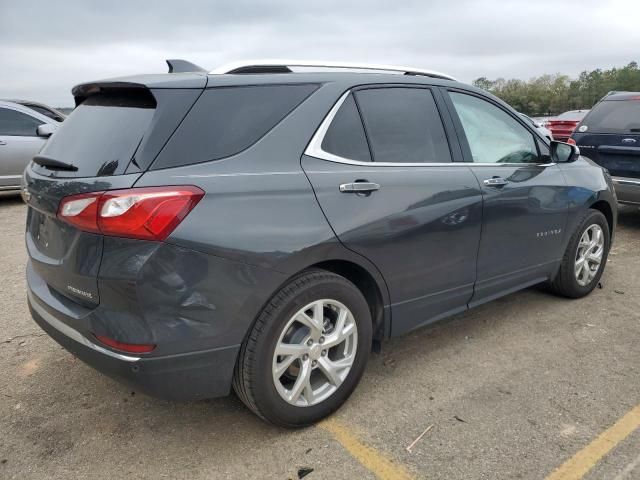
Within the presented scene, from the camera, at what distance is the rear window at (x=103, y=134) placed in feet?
7.70

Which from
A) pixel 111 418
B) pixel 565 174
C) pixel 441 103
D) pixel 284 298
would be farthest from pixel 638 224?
pixel 111 418

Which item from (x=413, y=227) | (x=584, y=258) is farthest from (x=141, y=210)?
(x=584, y=258)

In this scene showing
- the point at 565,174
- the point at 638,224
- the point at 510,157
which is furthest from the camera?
the point at 638,224

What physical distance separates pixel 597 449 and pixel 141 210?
2.31 metres

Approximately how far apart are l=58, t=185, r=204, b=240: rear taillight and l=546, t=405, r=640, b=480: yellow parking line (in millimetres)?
1933

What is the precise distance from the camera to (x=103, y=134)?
2529mm

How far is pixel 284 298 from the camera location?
248 centimetres

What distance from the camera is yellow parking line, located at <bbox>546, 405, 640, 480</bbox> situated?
2.41 meters

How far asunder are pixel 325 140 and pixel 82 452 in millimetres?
1868

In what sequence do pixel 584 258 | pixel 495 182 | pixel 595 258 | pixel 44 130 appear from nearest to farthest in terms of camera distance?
1. pixel 495 182
2. pixel 584 258
3. pixel 595 258
4. pixel 44 130

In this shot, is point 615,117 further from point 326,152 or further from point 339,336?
point 339,336

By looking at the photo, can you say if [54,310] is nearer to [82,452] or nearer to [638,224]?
[82,452]

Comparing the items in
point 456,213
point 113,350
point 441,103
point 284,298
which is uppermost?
point 441,103

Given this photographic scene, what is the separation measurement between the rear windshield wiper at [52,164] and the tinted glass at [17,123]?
721cm
